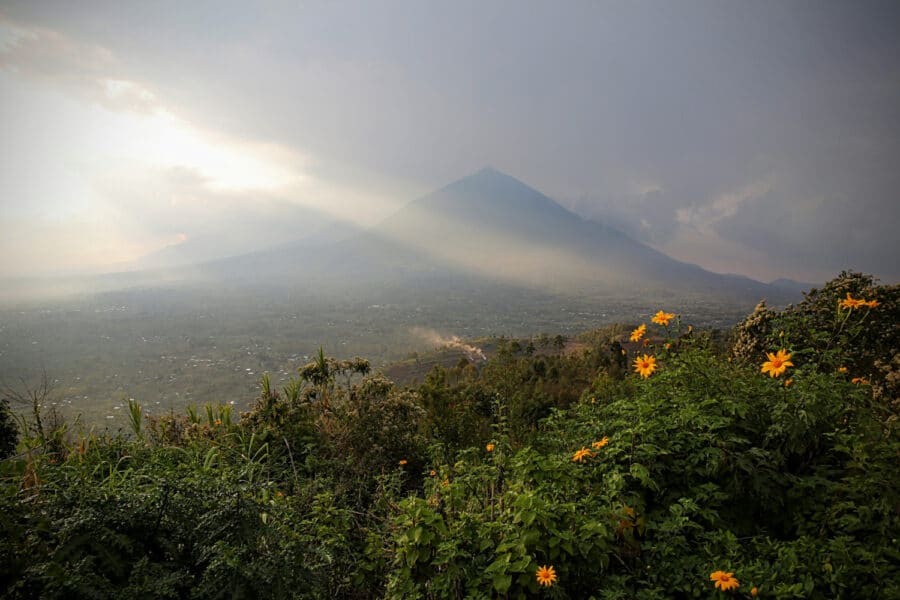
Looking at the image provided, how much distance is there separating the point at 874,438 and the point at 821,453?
548 mm

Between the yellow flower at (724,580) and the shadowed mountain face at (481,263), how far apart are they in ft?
357

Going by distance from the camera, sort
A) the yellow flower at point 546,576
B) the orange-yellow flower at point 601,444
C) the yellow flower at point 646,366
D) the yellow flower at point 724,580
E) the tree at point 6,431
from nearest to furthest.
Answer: the yellow flower at point 724,580, the yellow flower at point 546,576, the orange-yellow flower at point 601,444, the yellow flower at point 646,366, the tree at point 6,431

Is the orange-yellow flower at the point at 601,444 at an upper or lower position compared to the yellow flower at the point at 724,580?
upper

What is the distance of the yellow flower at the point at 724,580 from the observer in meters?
1.69

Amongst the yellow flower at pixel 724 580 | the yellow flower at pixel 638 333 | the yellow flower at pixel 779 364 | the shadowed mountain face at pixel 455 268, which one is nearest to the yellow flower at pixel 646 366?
the yellow flower at pixel 638 333

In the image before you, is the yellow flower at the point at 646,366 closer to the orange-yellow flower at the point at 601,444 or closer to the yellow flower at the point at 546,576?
the orange-yellow flower at the point at 601,444

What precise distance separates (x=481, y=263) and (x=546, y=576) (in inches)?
6793

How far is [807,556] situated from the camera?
1.86 metres

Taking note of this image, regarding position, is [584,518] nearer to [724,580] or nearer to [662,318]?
[724,580]

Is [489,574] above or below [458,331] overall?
above

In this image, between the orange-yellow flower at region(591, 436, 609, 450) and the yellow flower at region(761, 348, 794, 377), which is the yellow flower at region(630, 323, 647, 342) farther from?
the orange-yellow flower at region(591, 436, 609, 450)

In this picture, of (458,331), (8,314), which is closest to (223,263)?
(8,314)

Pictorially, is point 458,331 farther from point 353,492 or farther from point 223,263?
point 223,263

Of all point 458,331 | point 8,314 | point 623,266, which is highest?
point 623,266
